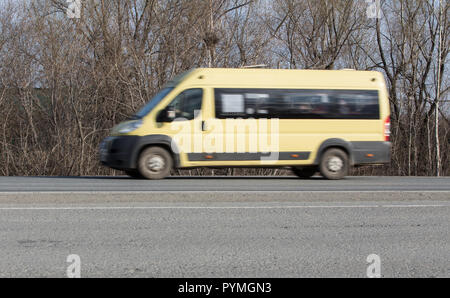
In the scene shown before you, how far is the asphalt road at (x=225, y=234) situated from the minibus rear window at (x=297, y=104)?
18.0 ft

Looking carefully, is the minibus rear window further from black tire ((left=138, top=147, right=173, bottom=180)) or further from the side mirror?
black tire ((left=138, top=147, right=173, bottom=180))

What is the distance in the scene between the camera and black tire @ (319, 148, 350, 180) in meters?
15.2

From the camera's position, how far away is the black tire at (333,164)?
50.0 ft

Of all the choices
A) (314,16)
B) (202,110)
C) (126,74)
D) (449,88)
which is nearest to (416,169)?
(449,88)

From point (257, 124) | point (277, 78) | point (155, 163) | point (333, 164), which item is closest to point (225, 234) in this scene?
point (155, 163)

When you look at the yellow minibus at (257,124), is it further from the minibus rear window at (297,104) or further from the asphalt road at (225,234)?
the asphalt road at (225,234)

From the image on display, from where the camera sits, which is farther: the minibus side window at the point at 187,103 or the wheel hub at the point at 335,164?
the wheel hub at the point at 335,164

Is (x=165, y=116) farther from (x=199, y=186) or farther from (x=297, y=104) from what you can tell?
(x=297, y=104)

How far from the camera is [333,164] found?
1523 cm

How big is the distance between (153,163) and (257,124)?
8.47ft

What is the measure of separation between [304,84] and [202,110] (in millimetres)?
2636

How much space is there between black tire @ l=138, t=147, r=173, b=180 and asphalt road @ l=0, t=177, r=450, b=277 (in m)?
4.87

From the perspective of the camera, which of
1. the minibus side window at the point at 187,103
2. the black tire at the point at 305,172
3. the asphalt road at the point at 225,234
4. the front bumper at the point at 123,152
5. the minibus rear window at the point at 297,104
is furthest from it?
the black tire at the point at 305,172

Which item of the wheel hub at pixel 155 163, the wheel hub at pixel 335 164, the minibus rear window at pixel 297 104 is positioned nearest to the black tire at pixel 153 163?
the wheel hub at pixel 155 163
